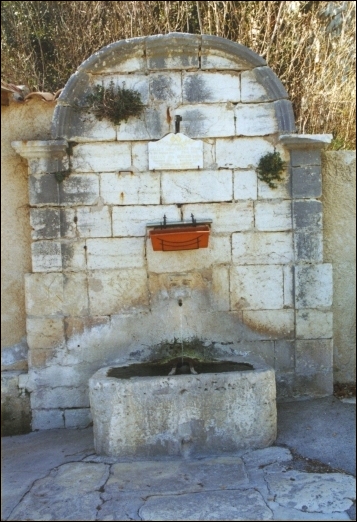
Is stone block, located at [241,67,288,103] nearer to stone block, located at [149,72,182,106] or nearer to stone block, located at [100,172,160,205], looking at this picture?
stone block, located at [149,72,182,106]

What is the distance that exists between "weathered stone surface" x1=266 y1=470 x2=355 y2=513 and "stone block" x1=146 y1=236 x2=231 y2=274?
1.76 meters

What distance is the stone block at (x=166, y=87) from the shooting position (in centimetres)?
414

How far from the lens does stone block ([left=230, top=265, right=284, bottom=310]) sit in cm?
422

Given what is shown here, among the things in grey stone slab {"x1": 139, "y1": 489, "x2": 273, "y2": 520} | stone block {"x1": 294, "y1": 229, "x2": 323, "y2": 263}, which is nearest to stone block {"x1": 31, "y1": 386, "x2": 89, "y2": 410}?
grey stone slab {"x1": 139, "y1": 489, "x2": 273, "y2": 520}

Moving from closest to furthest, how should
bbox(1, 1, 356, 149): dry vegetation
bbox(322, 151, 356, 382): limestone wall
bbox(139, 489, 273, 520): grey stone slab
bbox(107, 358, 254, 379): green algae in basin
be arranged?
1. bbox(139, 489, 273, 520): grey stone slab
2. bbox(107, 358, 254, 379): green algae in basin
3. bbox(322, 151, 356, 382): limestone wall
4. bbox(1, 1, 356, 149): dry vegetation

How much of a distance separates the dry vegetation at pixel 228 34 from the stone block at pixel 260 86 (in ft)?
6.72

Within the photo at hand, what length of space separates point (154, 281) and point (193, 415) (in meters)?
1.21

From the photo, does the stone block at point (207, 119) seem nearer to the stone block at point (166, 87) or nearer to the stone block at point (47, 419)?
the stone block at point (166, 87)

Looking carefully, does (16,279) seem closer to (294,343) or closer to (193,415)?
(193,415)

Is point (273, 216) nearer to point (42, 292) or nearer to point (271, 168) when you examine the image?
point (271, 168)

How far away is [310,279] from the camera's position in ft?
13.8

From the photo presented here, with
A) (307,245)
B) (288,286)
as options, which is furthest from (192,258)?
(307,245)

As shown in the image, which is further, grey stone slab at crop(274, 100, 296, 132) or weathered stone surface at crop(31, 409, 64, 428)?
weathered stone surface at crop(31, 409, 64, 428)

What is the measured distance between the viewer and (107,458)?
11.5 ft
